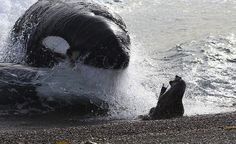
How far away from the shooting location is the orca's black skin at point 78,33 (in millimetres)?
8469

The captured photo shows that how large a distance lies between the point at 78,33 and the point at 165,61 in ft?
12.6

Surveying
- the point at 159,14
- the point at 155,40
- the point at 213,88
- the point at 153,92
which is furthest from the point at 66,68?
the point at 159,14

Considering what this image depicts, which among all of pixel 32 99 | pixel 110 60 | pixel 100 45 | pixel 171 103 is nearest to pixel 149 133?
pixel 171 103

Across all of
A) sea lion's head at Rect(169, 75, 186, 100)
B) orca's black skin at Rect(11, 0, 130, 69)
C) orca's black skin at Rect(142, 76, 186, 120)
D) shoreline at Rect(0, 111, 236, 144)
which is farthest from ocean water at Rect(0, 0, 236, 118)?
shoreline at Rect(0, 111, 236, 144)

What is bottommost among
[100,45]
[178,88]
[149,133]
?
[149,133]

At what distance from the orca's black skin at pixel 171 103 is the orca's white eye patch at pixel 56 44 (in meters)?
1.70

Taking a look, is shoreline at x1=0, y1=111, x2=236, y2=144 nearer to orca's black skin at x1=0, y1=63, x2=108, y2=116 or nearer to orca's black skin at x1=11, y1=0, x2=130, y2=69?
orca's black skin at x1=0, y1=63, x2=108, y2=116

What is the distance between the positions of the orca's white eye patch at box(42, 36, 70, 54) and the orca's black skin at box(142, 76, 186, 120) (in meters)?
1.70

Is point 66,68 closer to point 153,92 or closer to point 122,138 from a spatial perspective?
point 153,92

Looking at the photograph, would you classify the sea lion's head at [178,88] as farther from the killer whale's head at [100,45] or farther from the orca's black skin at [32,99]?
the orca's black skin at [32,99]

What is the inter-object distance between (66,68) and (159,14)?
392 inches

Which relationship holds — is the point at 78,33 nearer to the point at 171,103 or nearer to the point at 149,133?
the point at 171,103

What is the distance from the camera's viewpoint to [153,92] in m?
9.69

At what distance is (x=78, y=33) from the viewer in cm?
897
